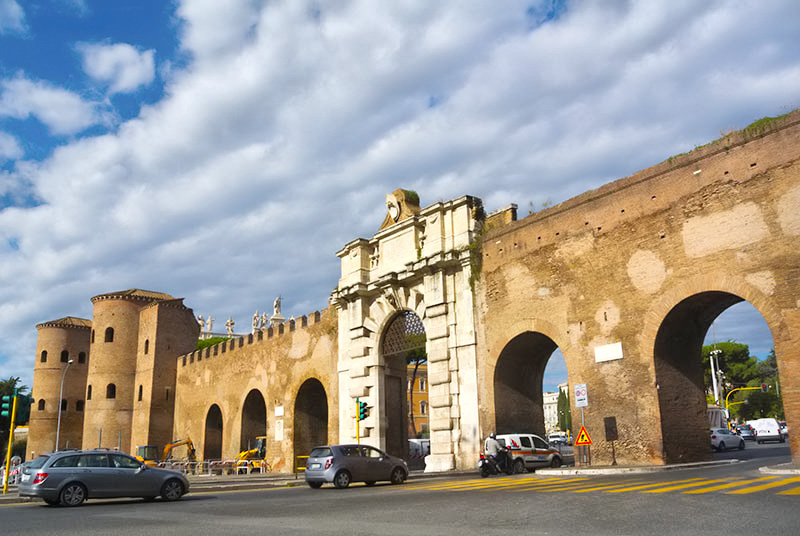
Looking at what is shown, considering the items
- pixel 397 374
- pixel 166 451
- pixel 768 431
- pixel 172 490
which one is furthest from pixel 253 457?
pixel 768 431

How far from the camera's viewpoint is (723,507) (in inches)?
323

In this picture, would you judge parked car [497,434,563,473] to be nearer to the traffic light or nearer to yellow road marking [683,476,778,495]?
yellow road marking [683,476,778,495]

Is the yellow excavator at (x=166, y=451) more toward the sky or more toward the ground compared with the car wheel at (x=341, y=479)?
more toward the sky

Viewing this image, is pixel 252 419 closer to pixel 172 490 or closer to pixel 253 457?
pixel 253 457

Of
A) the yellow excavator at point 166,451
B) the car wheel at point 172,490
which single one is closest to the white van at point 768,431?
the yellow excavator at point 166,451

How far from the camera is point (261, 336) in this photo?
110ft

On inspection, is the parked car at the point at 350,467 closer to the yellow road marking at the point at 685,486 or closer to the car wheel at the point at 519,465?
the car wheel at the point at 519,465

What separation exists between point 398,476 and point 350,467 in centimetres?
150

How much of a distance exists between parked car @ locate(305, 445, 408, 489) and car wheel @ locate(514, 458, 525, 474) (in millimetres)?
3215

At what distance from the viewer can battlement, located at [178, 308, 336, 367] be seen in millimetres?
29375

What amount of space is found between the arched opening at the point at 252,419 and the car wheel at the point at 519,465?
18.0 metres

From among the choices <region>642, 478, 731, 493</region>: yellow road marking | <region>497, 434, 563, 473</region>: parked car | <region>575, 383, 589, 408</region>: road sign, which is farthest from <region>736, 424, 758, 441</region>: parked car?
<region>642, 478, 731, 493</region>: yellow road marking

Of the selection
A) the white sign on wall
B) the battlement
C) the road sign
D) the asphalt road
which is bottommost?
the asphalt road

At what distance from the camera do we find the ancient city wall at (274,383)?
28562 millimetres
